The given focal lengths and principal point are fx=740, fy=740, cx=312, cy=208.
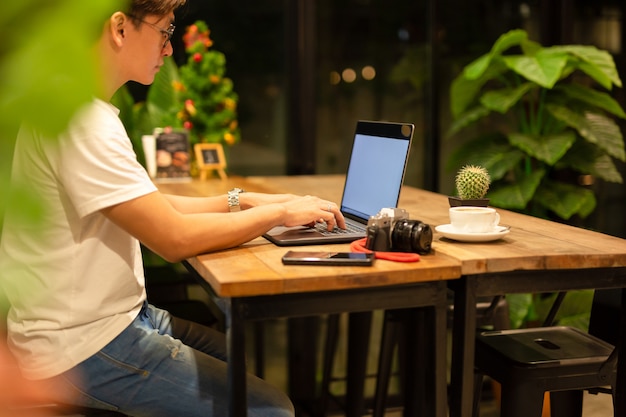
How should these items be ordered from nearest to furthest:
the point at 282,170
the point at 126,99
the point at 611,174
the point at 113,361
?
the point at 113,361
the point at 126,99
the point at 611,174
the point at 282,170

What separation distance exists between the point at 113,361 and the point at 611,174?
2.56 meters

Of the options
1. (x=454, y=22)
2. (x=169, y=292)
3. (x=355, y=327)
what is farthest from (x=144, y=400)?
(x=454, y=22)

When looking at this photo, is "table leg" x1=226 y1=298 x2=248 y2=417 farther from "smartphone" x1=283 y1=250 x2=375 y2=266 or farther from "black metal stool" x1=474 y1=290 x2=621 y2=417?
"black metal stool" x1=474 y1=290 x2=621 y2=417

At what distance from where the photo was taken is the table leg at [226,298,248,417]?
4.45 feet

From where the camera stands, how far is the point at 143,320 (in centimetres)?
157

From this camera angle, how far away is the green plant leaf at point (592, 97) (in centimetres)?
324

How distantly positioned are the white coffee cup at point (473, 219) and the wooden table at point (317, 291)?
0.51 feet

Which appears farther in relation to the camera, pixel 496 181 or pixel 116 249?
pixel 496 181

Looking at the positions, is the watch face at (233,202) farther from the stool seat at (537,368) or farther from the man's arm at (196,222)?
the stool seat at (537,368)

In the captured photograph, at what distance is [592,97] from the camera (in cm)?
327

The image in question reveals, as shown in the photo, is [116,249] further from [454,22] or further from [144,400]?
[454,22]

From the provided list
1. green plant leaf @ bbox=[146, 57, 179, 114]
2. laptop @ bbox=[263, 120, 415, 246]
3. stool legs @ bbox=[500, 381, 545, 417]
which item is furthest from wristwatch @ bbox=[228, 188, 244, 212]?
green plant leaf @ bbox=[146, 57, 179, 114]

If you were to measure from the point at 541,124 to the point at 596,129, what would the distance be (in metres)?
0.26

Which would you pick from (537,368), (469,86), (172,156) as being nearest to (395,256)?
(537,368)
